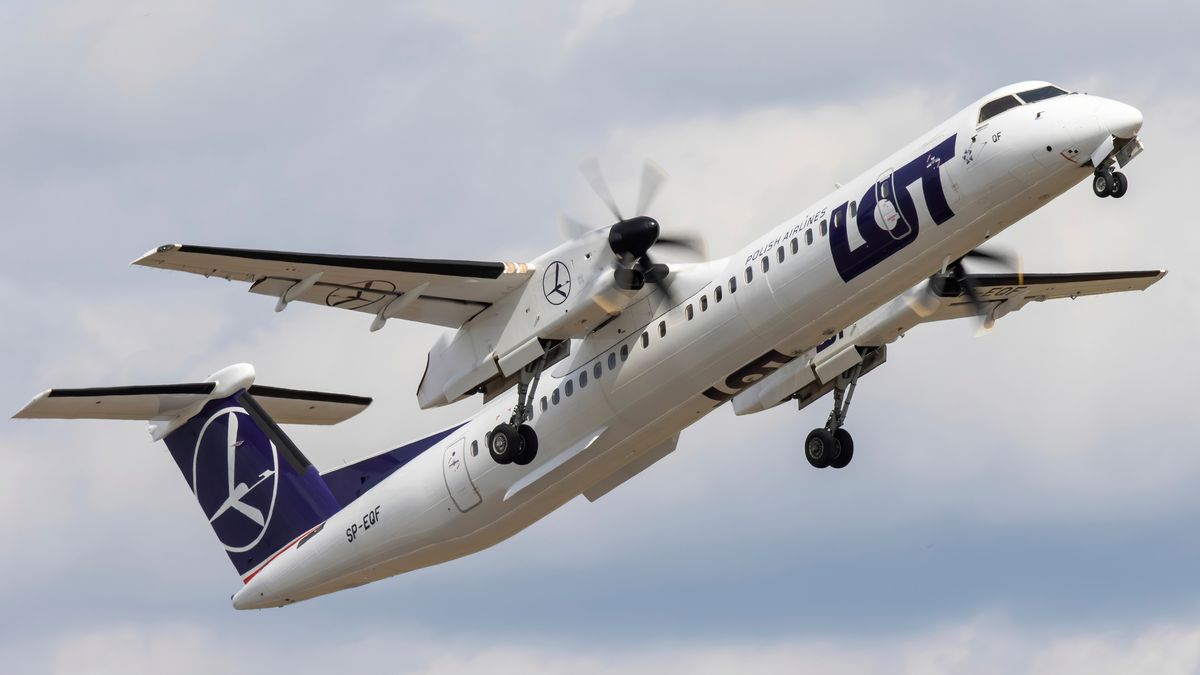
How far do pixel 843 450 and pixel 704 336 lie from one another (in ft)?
12.9

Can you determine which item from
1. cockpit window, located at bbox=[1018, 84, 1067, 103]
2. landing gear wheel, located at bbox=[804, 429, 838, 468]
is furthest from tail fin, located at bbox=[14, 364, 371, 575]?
cockpit window, located at bbox=[1018, 84, 1067, 103]

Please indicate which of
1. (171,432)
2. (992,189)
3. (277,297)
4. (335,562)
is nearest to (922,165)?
(992,189)

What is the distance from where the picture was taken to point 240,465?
25.6 meters

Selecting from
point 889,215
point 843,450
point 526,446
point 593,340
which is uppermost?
point 593,340

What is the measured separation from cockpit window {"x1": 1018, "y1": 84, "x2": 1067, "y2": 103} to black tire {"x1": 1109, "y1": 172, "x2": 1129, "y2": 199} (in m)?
1.40

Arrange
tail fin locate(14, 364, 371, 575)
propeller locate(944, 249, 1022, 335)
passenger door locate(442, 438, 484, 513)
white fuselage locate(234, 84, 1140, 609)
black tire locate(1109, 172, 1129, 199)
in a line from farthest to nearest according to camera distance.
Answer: tail fin locate(14, 364, 371, 575)
passenger door locate(442, 438, 484, 513)
propeller locate(944, 249, 1022, 335)
white fuselage locate(234, 84, 1140, 609)
black tire locate(1109, 172, 1129, 199)

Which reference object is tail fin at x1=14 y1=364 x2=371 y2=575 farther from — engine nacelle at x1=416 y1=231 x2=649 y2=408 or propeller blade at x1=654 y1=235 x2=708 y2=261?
propeller blade at x1=654 y1=235 x2=708 y2=261

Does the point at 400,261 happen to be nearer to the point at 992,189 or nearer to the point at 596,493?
the point at 596,493

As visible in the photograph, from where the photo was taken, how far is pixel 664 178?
22.3 meters

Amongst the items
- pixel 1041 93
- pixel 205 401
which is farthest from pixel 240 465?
pixel 1041 93

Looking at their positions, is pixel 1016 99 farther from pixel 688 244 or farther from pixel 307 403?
pixel 307 403

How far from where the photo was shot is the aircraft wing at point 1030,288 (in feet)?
76.8

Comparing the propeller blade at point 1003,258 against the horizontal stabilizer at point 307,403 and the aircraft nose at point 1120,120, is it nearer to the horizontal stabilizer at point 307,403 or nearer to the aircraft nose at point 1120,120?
the aircraft nose at point 1120,120

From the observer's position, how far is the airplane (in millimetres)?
19422
